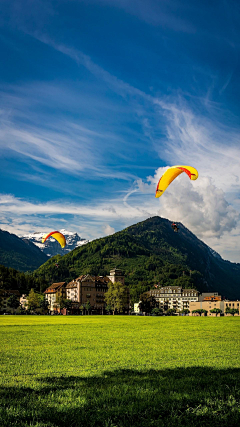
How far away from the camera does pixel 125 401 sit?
11.4 m

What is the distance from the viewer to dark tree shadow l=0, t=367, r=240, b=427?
9773mm

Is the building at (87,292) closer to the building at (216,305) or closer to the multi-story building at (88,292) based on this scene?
the multi-story building at (88,292)

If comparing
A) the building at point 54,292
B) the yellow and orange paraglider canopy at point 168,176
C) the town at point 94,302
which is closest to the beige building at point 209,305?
the town at point 94,302

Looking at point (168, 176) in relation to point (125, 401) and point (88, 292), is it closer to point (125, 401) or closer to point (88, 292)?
point (125, 401)

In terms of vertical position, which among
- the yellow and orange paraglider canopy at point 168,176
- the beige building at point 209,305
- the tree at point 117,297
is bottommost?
the beige building at point 209,305

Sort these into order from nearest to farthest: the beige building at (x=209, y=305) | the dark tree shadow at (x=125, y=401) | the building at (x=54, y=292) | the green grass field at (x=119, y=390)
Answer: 1. the dark tree shadow at (x=125, y=401)
2. the green grass field at (x=119, y=390)
3. the beige building at (x=209, y=305)
4. the building at (x=54, y=292)

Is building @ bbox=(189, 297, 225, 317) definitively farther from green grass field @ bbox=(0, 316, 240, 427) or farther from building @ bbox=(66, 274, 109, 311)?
green grass field @ bbox=(0, 316, 240, 427)

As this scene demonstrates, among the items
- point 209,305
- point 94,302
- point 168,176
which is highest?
point 168,176

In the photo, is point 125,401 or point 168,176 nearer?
point 125,401

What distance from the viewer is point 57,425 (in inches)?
370

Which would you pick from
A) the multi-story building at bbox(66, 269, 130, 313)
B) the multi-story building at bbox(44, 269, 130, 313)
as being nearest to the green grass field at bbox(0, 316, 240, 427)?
the multi-story building at bbox(44, 269, 130, 313)

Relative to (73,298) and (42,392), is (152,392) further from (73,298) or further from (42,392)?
(73,298)

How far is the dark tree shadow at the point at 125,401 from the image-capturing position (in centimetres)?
977

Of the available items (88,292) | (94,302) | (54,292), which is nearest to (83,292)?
(88,292)
